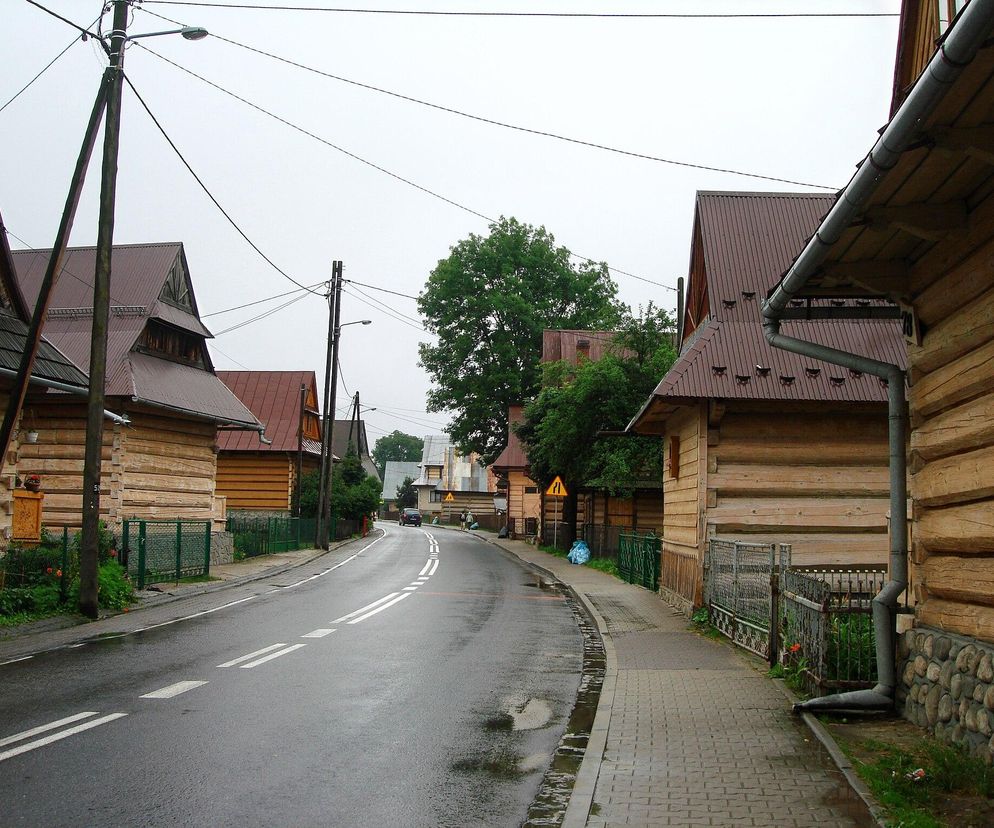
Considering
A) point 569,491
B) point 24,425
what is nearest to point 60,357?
point 24,425

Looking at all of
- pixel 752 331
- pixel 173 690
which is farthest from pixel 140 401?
pixel 173 690

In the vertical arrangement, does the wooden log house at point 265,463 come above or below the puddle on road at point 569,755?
above

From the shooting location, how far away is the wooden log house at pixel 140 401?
24734 mm

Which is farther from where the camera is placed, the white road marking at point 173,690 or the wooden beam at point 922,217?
the white road marking at point 173,690

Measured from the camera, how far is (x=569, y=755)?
7.54 m

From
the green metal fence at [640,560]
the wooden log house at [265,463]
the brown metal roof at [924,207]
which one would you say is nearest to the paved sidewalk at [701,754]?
the brown metal roof at [924,207]

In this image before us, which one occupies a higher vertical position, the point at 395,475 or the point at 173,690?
the point at 395,475

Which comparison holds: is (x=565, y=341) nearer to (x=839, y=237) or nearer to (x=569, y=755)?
(x=839, y=237)

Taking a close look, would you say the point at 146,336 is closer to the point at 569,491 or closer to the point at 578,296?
the point at 569,491

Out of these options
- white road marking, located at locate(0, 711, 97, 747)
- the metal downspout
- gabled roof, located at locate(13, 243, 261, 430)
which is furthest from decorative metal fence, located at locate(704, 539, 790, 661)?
gabled roof, located at locate(13, 243, 261, 430)

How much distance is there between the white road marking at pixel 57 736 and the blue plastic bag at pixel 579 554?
26343 mm

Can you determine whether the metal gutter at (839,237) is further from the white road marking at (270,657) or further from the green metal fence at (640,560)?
the green metal fence at (640,560)

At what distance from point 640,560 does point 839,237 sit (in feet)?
54.2

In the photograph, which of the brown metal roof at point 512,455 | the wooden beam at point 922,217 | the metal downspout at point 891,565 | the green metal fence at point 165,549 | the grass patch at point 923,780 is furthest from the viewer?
the brown metal roof at point 512,455
